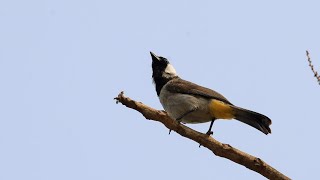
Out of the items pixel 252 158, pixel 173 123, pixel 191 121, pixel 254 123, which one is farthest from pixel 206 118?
pixel 252 158

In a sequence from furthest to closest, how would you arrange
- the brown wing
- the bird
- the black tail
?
1. the brown wing
2. the bird
3. the black tail

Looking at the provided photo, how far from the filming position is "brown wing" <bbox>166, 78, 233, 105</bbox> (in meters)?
7.13

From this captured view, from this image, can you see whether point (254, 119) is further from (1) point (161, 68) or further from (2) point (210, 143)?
(1) point (161, 68)

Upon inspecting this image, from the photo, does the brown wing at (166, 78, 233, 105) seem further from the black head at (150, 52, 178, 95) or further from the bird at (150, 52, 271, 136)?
the black head at (150, 52, 178, 95)

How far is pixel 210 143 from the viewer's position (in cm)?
565

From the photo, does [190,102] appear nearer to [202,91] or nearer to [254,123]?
[202,91]

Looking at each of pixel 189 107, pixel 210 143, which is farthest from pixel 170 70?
pixel 210 143

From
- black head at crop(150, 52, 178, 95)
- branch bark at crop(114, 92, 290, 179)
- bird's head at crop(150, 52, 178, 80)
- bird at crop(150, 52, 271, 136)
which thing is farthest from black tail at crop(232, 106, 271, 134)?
bird's head at crop(150, 52, 178, 80)

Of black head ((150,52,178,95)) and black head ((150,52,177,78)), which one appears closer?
black head ((150,52,178,95))

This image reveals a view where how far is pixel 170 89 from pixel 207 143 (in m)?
2.06

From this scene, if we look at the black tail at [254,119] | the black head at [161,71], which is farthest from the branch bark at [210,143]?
the black head at [161,71]

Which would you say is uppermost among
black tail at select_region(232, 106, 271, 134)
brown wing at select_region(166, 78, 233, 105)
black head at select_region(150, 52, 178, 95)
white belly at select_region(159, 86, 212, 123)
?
black head at select_region(150, 52, 178, 95)

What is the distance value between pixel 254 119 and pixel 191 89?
117 cm

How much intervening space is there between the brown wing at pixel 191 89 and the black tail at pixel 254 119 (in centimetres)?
25
